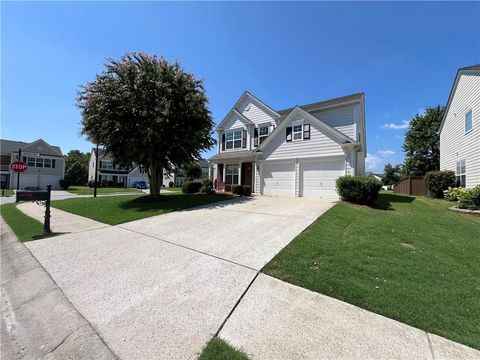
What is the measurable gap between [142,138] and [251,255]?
34.9 feet

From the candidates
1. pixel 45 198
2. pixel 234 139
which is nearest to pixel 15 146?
pixel 234 139

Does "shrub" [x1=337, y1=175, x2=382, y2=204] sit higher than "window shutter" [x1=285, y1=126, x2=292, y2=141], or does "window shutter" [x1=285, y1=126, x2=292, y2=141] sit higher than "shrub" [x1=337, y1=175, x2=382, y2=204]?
"window shutter" [x1=285, y1=126, x2=292, y2=141]

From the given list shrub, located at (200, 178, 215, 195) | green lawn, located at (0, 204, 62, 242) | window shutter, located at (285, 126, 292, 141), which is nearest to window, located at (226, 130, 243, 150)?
shrub, located at (200, 178, 215, 195)

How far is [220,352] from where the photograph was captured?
2537 millimetres

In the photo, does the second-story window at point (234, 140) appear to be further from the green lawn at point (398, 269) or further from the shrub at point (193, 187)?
the green lawn at point (398, 269)

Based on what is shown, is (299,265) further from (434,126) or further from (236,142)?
(434,126)

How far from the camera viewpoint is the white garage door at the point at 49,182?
38994mm

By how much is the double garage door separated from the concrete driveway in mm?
6594

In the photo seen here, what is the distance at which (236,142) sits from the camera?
20.7 metres

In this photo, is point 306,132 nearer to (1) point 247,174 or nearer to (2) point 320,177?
(2) point 320,177

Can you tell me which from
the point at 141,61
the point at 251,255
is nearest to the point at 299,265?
the point at 251,255

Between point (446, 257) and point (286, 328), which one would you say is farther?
point (446, 257)

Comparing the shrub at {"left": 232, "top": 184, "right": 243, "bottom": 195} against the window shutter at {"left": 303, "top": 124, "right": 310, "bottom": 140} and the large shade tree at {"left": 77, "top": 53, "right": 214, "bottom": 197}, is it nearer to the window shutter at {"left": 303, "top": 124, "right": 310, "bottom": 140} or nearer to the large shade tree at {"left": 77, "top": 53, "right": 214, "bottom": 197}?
the large shade tree at {"left": 77, "top": 53, "right": 214, "bottom": 197}

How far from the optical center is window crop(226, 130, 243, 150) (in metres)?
20.5
